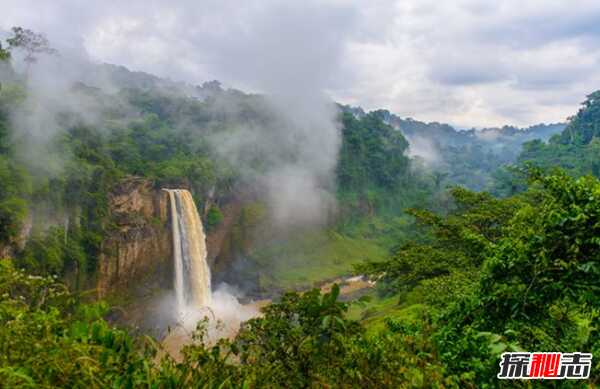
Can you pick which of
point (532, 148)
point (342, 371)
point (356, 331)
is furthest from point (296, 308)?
point (532, 148)

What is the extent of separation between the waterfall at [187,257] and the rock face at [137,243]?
77 cm

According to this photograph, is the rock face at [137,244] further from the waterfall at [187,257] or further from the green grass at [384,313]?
the green grass at [384,313]

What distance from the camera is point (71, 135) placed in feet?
122

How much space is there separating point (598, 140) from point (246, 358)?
80.2 meters

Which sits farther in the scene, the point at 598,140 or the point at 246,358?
the point at 598,140

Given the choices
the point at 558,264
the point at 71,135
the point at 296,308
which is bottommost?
the point at 296,308

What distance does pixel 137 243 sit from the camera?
3481 cm

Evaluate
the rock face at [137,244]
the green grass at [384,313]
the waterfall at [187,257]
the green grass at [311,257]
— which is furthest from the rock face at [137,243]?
the green grass at [384,313]

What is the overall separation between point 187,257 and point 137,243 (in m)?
4.24

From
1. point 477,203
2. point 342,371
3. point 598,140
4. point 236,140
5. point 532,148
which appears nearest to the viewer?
point 342,371

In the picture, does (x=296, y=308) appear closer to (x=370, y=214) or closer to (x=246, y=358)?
(x=246, y=358)

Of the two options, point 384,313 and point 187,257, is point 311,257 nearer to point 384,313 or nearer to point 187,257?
point 187,257

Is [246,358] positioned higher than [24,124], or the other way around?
[24,124]

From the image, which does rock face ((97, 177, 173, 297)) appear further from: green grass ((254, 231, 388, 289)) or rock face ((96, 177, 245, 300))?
green grass ((254, 231, 388, 289))
